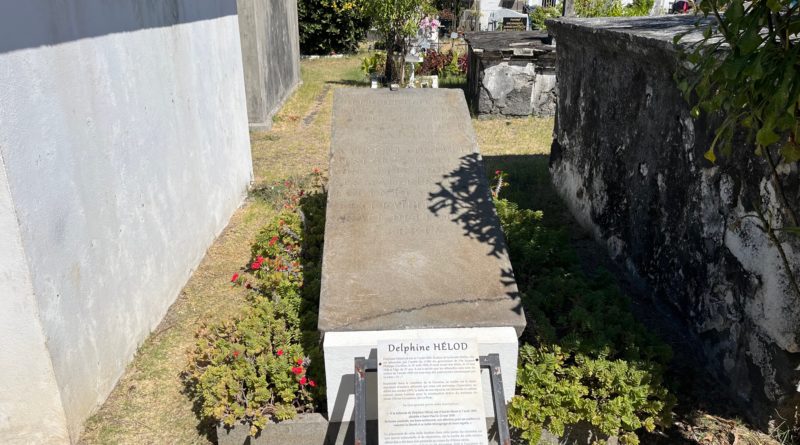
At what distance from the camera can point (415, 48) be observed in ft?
43.8

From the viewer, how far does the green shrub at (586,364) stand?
3264 mm

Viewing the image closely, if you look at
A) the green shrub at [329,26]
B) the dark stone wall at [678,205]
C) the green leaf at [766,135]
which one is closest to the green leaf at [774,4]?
the green leaf at [766,135]

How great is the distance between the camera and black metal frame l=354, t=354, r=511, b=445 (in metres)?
2.99

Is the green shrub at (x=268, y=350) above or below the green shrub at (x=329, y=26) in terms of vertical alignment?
below

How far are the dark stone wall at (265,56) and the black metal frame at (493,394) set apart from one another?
764cm

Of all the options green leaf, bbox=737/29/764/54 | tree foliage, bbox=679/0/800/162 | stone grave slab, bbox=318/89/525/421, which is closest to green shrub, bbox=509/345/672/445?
stone grave slab, bbox=318/89/525/421

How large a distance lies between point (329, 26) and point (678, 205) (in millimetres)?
15365

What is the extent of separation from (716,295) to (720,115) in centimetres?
107

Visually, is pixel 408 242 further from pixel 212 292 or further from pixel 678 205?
pixel 212 292

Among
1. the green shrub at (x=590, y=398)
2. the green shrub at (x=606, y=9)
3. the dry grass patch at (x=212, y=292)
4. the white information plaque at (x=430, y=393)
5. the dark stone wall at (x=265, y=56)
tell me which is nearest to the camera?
the white information plaque at (x=430, y=393)

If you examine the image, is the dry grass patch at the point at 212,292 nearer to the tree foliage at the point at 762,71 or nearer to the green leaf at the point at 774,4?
the tree foliage at the point at 762,71

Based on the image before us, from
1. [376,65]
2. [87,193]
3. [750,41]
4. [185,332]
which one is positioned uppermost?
[750,41]

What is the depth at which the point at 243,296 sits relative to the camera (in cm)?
511

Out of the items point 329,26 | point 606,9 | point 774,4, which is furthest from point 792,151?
point 329,26
